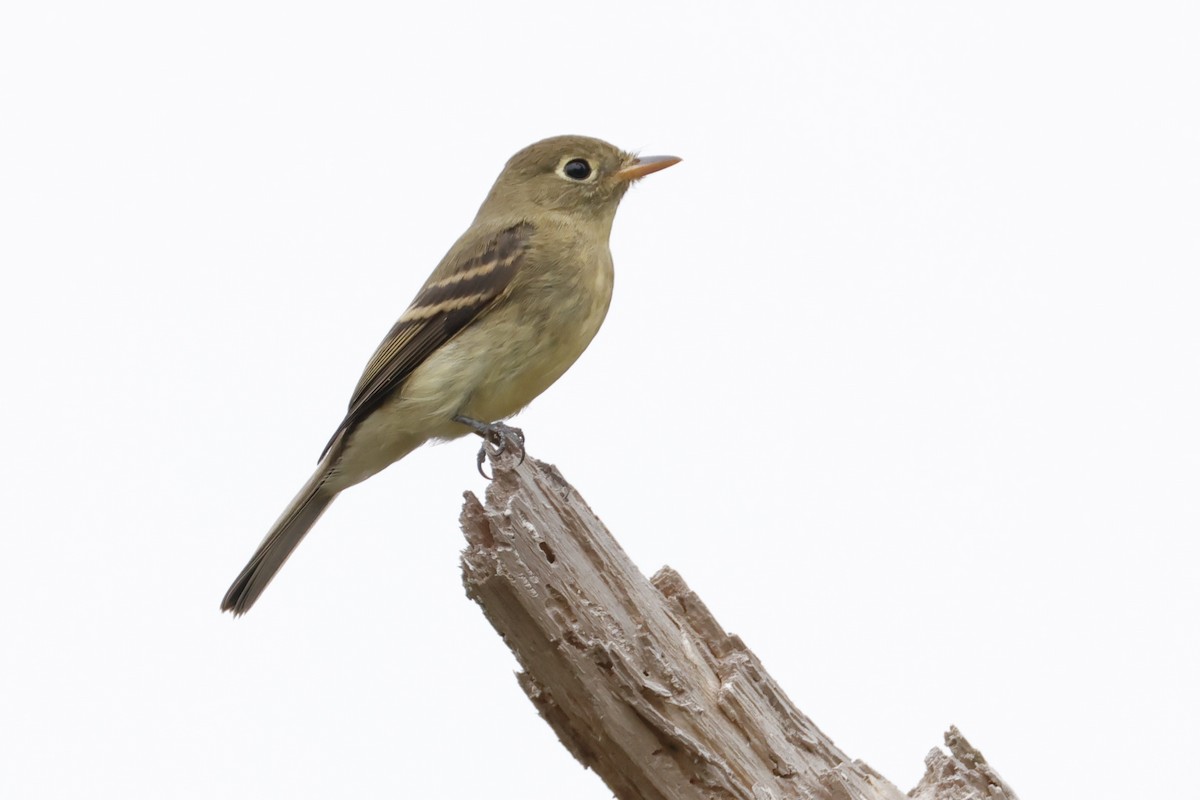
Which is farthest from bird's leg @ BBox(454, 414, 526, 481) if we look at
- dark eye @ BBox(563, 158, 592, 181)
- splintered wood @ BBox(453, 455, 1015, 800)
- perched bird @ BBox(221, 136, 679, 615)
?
dark eye @ BBox(563, 158, 592, 181)

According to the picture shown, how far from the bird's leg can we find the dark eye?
1988 mm

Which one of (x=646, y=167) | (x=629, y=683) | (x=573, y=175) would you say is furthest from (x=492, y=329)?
(x=629, y=683)

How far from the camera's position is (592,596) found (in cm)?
548

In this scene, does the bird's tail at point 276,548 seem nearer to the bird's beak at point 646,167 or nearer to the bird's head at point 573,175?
the bird's head at point 573,175

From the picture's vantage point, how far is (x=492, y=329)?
7.52 meters

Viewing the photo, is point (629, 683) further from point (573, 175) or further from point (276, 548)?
point (573, 175)

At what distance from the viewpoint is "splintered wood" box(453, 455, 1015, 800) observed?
17.5 feet

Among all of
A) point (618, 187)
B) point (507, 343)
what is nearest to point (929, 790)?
point (507, 343)

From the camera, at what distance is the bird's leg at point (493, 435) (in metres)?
7.02

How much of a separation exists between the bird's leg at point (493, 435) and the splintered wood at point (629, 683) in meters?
1.23

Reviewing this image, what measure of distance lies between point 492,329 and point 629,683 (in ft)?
→ 9.11

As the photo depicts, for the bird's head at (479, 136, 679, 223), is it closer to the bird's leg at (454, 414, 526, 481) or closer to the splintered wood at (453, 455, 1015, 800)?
the bird's leg at (454, 414, 526, 481)

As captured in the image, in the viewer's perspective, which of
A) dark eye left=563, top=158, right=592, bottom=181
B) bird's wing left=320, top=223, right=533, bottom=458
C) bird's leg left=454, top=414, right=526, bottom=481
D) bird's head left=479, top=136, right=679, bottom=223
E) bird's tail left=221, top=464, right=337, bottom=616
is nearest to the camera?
bird's leg left=454, top=414, right=526, bottom=481

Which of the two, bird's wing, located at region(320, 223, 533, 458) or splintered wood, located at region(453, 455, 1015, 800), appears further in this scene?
bird's wing, located at region(320, 223, 533, 458)
